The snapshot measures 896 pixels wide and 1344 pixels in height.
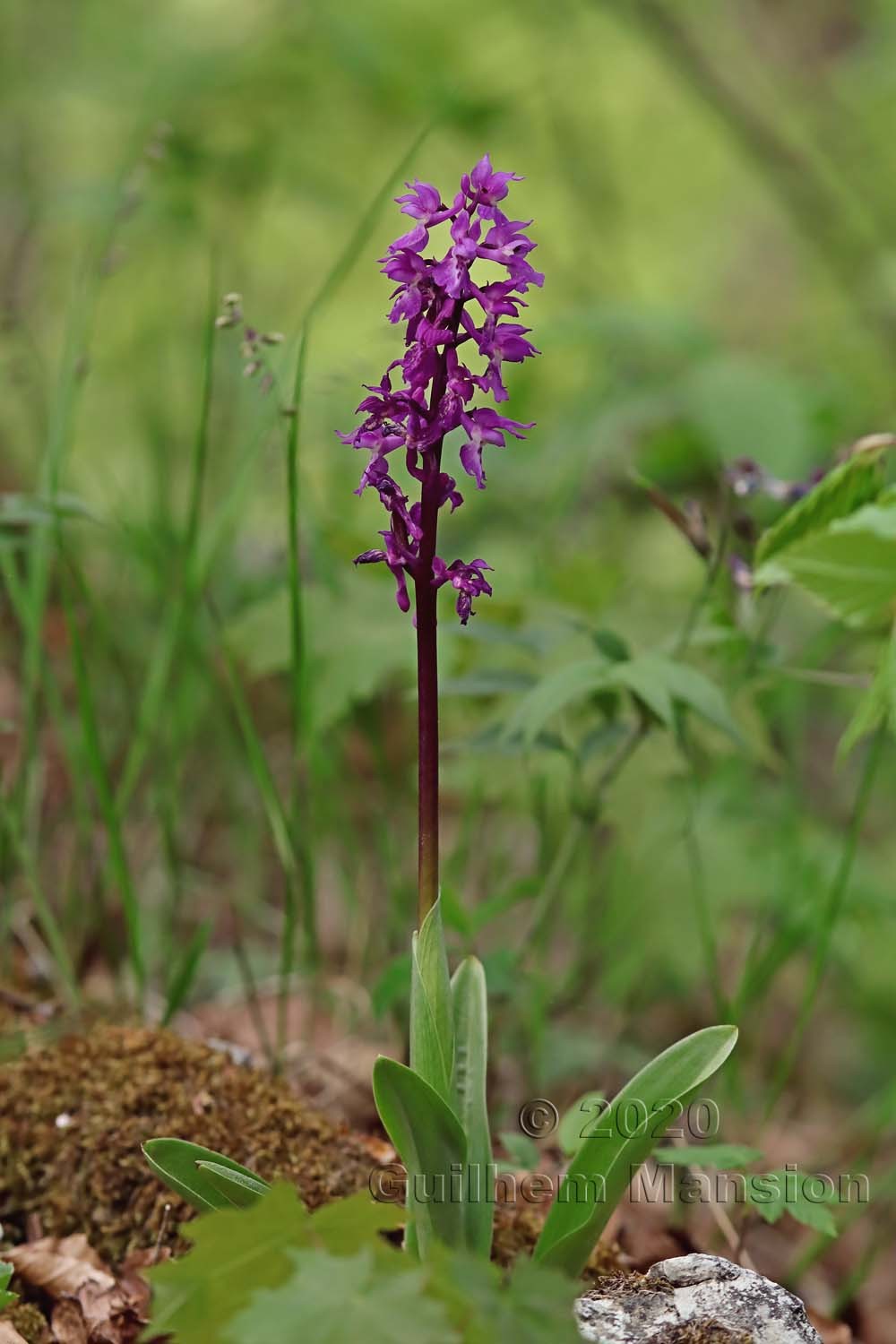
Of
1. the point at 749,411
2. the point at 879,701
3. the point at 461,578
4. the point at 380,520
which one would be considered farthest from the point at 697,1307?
the point at 380,520

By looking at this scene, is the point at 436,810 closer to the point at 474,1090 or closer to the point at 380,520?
the point at 474,1090

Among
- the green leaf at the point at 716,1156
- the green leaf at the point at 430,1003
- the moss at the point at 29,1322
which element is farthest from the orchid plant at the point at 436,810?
the moss at the point at 29,1322

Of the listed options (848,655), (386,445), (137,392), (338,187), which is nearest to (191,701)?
(386,445)

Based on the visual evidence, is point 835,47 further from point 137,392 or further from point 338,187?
point 137,392

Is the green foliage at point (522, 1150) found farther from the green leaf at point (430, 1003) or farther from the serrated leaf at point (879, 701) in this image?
the serrated leaf at point (879, 701)

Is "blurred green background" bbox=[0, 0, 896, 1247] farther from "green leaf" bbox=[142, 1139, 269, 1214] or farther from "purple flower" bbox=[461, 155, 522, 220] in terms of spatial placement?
"green leaf" bbox=[142, 1139, 269, 1214]

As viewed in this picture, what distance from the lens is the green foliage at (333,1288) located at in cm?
73

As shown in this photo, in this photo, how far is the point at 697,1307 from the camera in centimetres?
107

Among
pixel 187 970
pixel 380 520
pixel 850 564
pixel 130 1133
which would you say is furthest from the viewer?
pixel 380 520

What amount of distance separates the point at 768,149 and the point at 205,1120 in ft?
12.2

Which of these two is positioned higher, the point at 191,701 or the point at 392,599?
the point at 392,599

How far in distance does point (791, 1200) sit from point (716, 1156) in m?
0.08

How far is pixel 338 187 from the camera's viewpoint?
13.6ft

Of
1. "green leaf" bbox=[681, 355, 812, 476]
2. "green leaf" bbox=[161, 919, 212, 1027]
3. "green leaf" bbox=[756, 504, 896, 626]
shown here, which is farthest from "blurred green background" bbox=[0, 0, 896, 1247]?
"green leaf" bbox=[756, 504, 896, 626]
